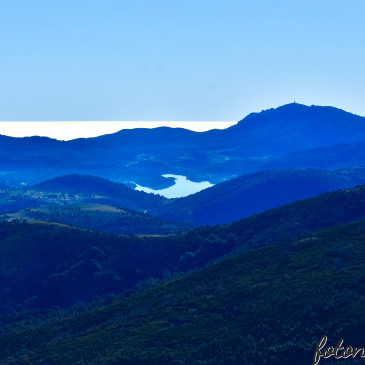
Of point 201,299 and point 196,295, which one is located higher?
point 201,299

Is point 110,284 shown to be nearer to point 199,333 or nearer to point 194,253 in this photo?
point 194,253

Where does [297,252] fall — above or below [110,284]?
above

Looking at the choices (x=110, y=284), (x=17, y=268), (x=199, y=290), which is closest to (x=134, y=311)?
(x=199, y=290)

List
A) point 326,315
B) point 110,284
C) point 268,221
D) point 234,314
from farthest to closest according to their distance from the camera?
point 268,221 → point 110,284 → point 234,314 → point 326,315

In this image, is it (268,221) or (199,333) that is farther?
(268,221)

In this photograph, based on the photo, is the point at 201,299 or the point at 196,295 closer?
the point at 201,299

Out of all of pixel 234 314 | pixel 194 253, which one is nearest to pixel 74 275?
pixel 194 253

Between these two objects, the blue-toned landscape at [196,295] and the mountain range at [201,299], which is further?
the blue-toned landscape at [196,295]

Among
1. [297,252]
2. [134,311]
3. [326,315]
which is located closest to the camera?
[326,315]

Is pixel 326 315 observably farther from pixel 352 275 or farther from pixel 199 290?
pixel 199 290

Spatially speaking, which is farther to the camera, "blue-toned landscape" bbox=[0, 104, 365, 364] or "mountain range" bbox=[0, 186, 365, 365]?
"blue-toned landscape" bbox=[0, 104, 365, 364]
